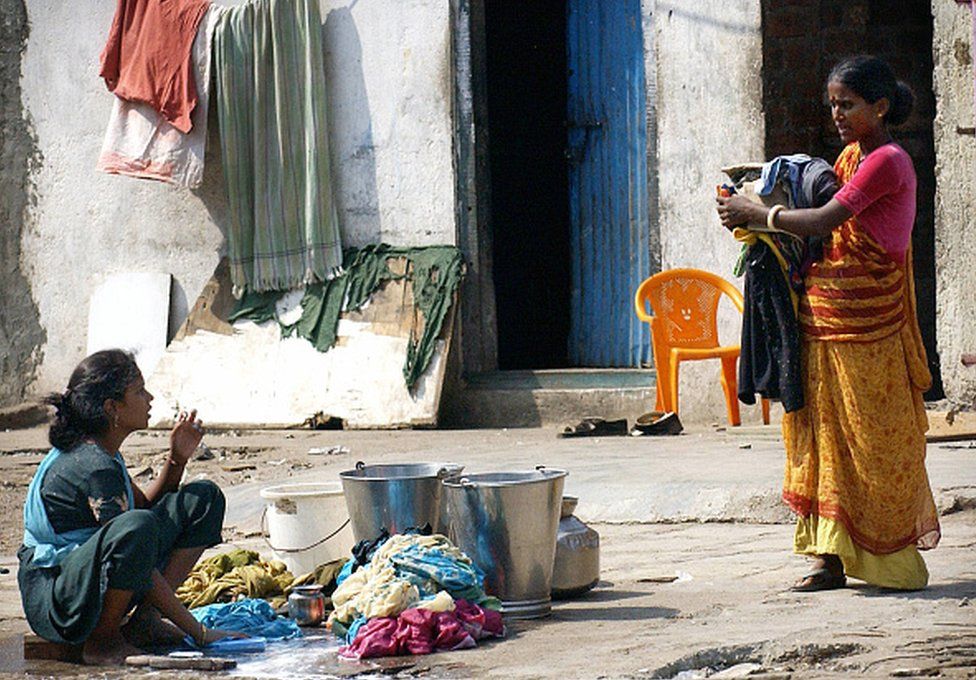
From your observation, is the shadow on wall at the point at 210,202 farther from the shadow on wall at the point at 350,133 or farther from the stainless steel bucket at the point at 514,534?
the stainless steel bucket at the point at 514,534

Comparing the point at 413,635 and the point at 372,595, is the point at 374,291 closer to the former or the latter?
the point at 372,595

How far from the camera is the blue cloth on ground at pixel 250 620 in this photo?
17.7 feet

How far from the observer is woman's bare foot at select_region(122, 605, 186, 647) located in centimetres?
523

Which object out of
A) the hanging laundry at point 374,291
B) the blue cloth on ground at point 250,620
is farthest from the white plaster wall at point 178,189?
the blue cloth on ground at point 250,620

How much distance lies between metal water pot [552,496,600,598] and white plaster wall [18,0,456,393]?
18.0ft

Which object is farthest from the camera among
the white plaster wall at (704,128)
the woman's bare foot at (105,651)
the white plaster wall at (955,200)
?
the white plaster wall at (704,128)

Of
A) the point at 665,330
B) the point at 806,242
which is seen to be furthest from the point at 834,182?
the point at 665,330

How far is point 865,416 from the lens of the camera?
5523 millimetres

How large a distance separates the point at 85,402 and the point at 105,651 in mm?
720

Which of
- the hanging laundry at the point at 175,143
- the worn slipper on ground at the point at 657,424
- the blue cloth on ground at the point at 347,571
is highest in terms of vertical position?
the hanging laundry at the point at 175,143

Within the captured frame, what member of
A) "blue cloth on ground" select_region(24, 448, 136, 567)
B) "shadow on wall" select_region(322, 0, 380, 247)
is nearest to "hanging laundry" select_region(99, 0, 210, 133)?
"shadow on wall" select_region(322, 0, 380, 247)

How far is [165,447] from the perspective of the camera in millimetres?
10383

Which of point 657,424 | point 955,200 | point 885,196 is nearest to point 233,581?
point 885,196

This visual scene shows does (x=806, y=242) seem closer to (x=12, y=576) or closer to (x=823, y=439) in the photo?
(x=823, y=439)
